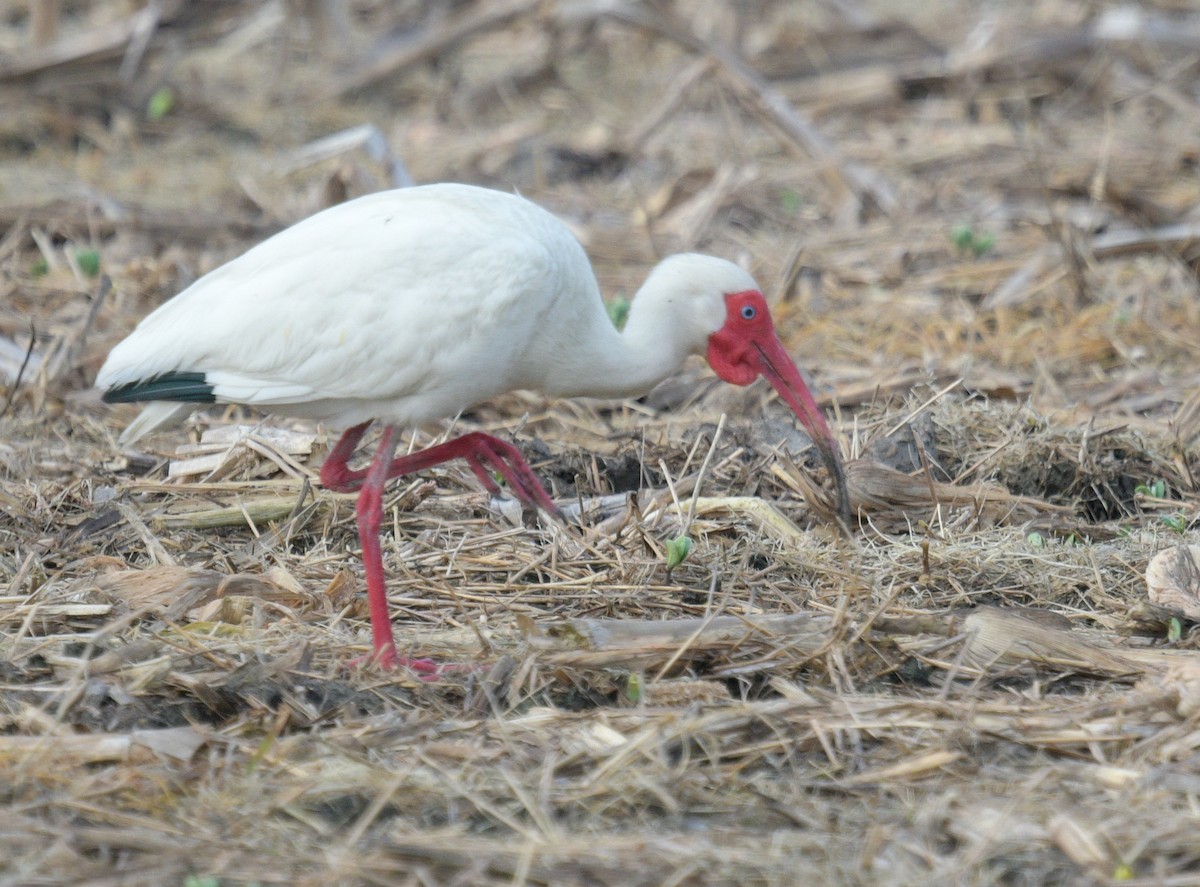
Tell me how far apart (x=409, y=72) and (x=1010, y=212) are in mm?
4592

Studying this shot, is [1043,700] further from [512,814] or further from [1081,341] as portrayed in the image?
[1081,341]

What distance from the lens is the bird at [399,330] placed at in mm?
4121

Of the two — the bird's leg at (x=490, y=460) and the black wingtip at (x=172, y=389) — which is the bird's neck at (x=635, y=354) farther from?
the black wingtip at (x=172, y=389)

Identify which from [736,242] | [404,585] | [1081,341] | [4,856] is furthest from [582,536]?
[736,242]

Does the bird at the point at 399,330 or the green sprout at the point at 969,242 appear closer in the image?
the bird at the point at 399,330

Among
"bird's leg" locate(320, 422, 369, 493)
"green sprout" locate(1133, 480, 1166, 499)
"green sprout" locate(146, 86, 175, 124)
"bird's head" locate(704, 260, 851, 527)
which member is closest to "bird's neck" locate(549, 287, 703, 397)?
"bird's head" locate(704, 260, 851, 527)

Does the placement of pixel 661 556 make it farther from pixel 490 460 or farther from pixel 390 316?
pixel 390 316

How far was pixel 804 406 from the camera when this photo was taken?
185 inches

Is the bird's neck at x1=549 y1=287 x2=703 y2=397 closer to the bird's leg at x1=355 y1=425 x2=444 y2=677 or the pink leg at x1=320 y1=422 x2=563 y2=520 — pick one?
the pink leg at x1=320 y1=422 x2=563 y2=520

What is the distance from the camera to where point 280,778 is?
3197 millimetres

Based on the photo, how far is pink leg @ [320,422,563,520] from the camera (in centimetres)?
455

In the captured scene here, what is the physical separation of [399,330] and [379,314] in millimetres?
78

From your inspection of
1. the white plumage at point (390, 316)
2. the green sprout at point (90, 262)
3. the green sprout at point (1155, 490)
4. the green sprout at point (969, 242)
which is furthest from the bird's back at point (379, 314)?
the green sprout at point (969, 242)

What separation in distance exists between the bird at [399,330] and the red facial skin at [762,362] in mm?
14
